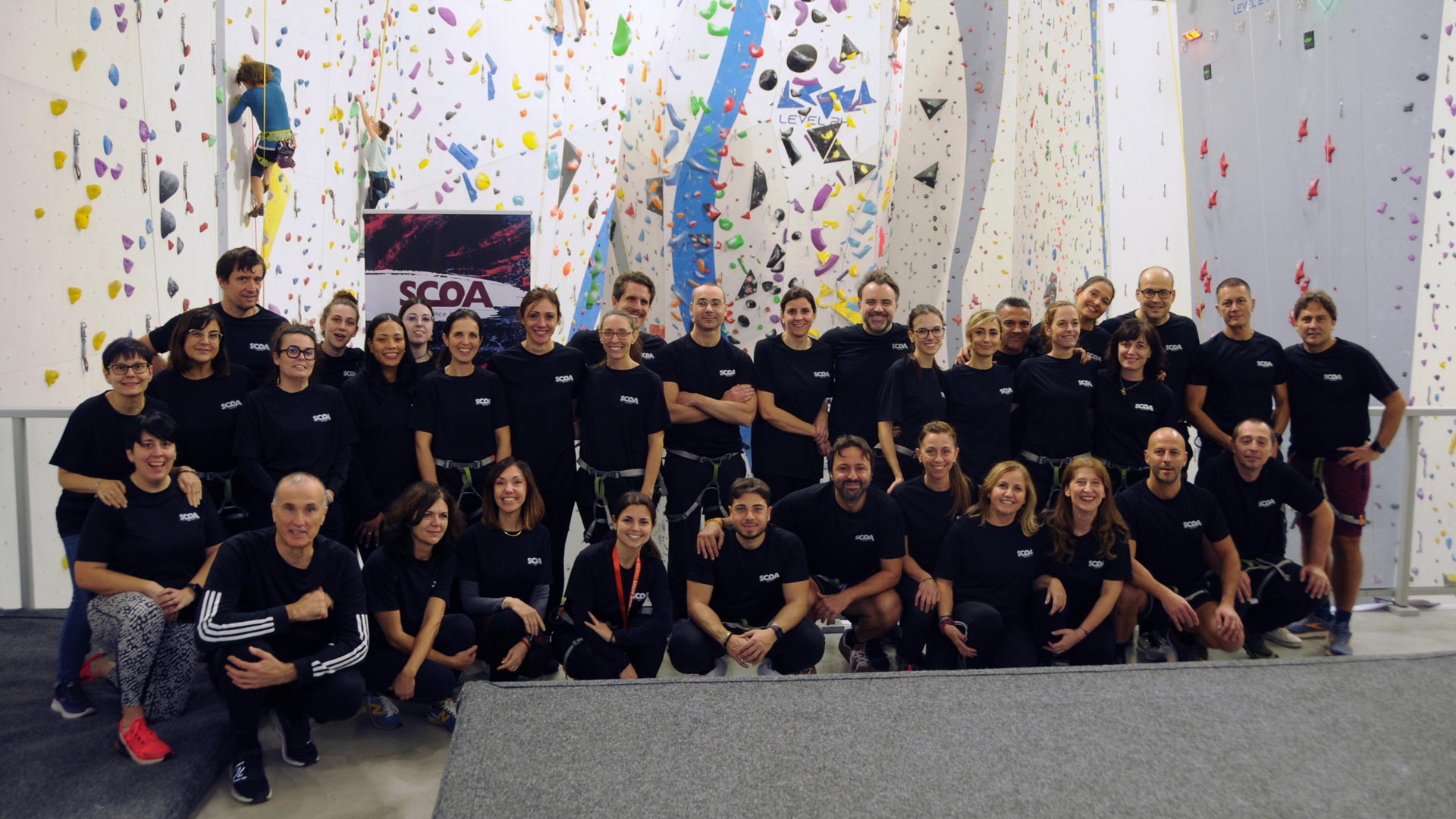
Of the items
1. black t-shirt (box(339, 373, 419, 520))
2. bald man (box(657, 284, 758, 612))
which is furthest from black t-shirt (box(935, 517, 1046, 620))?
black t-shirt (box(339, 373, 419, 520))

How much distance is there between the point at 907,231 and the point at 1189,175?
93.2 inches

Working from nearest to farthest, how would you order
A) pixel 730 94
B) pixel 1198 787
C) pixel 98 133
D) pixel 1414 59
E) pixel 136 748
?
pixel 1198 787 < pixel 136 748 < pixel 98 133 < pixel 1414 59 < pixel 730 94

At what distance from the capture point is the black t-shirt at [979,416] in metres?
3.99

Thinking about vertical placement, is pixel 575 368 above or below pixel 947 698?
above

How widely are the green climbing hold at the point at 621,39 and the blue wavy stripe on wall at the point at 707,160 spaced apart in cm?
76

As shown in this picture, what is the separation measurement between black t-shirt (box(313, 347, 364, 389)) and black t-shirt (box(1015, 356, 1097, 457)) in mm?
2605

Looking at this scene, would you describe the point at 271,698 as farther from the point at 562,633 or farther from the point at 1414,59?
the point at 1414,59

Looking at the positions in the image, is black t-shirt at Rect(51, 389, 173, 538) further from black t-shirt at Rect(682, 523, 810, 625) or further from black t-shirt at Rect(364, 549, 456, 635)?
black t-shirt at Rect(682, 523, 810, 625)

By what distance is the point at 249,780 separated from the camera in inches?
112

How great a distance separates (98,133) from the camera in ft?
12.6

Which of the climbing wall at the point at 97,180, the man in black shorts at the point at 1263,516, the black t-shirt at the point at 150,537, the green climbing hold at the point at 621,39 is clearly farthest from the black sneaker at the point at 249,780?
the green climbing hold at the point at 621,39

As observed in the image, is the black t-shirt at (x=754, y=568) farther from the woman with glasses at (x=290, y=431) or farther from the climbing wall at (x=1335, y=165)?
the climbing wall at (x=1335, y=165)

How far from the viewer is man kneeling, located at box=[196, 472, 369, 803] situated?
290cm

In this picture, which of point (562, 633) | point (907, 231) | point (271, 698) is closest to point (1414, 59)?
point (907, 231)
